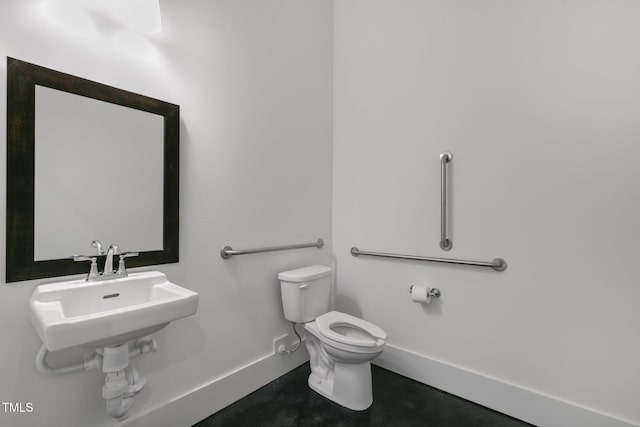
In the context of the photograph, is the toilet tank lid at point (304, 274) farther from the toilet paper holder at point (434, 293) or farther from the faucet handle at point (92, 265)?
the faucet handle at point (92, 265)

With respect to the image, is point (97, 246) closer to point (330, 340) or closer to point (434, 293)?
point (330, 340)

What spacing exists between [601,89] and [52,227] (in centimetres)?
242

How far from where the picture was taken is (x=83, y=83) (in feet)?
3.73

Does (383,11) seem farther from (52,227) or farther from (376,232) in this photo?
(52,227)

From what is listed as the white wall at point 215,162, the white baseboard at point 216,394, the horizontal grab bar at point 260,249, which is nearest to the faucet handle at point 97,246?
the white wall at point 215,162

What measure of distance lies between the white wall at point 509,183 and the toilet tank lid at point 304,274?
1.23ft

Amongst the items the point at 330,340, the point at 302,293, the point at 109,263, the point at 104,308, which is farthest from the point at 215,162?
the point at 330,340

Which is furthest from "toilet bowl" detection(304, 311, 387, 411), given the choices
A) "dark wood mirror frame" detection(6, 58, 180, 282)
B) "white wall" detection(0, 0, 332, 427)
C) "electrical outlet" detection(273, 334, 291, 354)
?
"dark wood mirror frame" detection(6, 58, 180, 282)

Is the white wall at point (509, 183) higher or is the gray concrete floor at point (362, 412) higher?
the white wall at point (509, 183)

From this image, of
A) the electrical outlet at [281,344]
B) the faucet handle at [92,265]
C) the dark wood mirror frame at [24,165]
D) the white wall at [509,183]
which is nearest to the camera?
the dark wood mirror frame at [24,165]

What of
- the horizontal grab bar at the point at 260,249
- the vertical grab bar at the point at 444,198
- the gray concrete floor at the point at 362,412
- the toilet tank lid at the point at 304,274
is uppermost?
the vertical grab bar at the point at 444,198

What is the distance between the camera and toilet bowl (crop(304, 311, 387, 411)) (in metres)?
1.54

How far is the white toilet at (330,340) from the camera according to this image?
1.55 meters

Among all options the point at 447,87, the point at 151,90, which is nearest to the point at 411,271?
the point at 447,87
